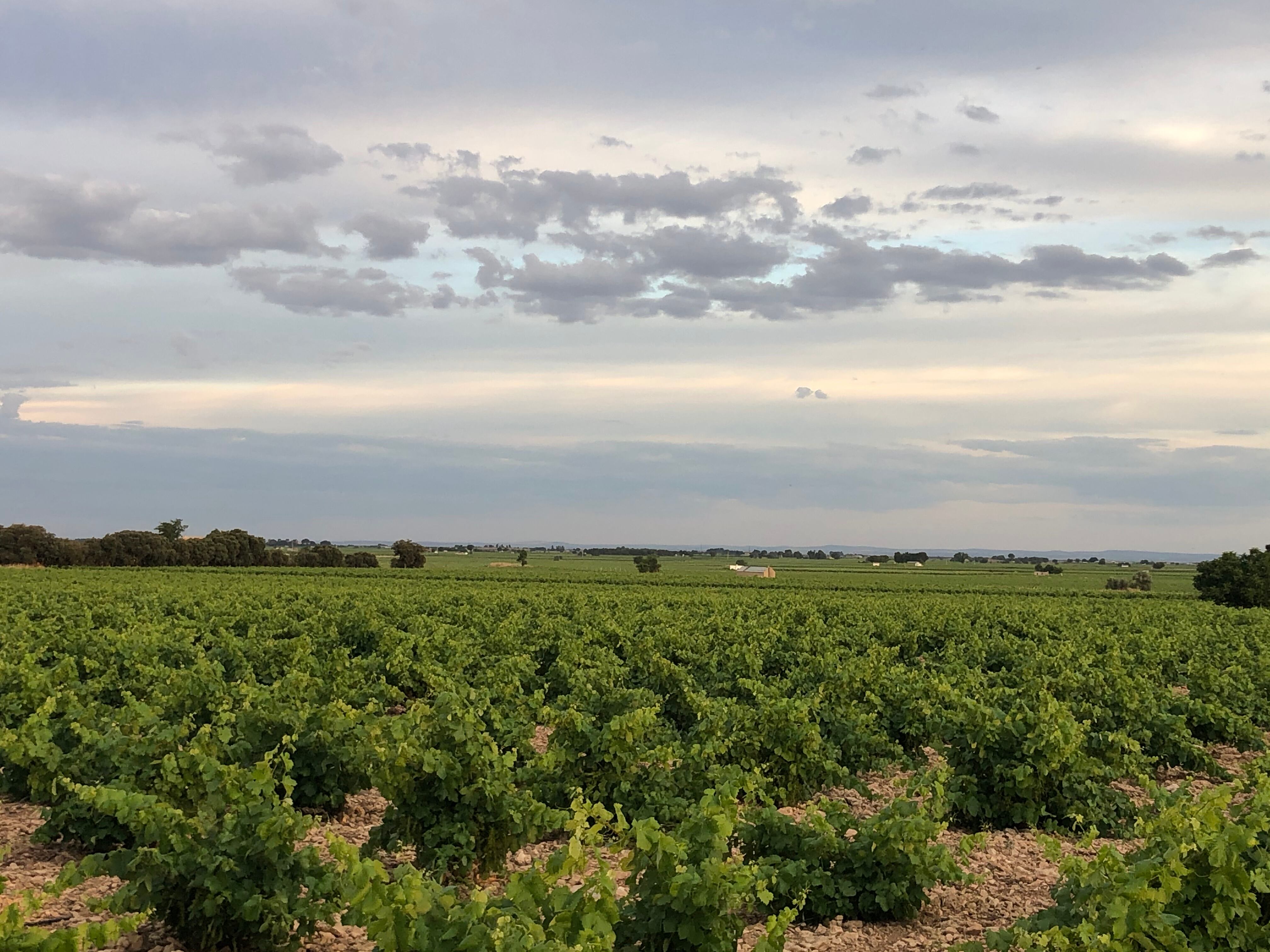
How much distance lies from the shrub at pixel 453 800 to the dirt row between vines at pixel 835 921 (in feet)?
2.55

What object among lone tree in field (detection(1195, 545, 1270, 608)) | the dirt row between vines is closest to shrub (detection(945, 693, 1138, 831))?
the dirt row between vines

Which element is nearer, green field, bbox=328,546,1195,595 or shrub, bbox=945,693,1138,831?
shrub, bbox=945,693,1138,831

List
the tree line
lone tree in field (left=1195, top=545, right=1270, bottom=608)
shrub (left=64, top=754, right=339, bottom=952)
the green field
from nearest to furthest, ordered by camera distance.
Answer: shrub (left=64, top=754, right=339, bottom=952), lone tree in field (left=1195, top=545, right=1270, bottom=608), the green field, the tree line

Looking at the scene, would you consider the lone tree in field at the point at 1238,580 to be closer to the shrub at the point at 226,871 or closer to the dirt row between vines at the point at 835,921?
the dirt row between vines at the point at 835,921

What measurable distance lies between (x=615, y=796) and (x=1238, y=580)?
207ft

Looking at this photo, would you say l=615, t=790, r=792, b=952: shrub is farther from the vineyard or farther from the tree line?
the tree line

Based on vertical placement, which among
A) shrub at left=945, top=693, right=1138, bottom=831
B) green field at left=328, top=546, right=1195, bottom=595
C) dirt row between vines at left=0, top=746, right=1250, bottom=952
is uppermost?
shrub at left=945, top=693, right=1138, bottom=831

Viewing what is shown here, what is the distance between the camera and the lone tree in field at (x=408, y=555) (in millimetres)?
103938

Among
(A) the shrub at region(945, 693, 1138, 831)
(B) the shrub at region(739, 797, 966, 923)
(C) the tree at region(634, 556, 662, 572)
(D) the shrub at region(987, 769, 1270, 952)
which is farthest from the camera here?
(C) the tree at region(634, 556, 662, 572)

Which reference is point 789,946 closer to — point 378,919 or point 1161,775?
point 378,919

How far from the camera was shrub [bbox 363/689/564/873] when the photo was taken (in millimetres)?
8773

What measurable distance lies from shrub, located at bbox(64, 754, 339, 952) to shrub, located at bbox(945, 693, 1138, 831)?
24.6 feet

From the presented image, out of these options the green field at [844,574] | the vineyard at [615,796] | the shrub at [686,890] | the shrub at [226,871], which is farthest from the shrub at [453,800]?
the green field at [844,574]

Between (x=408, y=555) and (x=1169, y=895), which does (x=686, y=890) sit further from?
(x=408, y=555)
